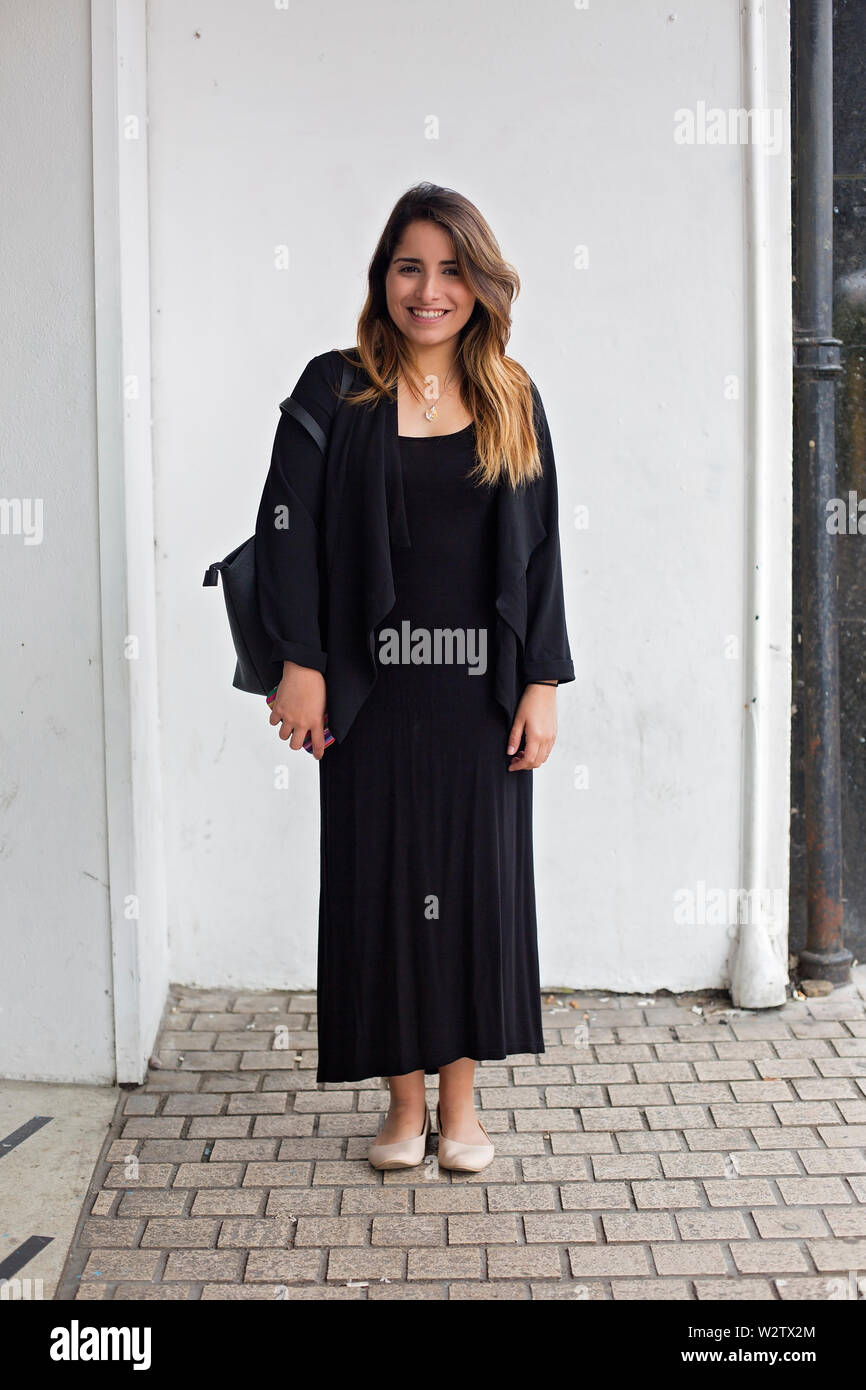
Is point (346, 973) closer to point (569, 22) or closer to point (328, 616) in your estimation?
point (328, 616)

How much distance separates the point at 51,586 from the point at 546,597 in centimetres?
148

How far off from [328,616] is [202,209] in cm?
174

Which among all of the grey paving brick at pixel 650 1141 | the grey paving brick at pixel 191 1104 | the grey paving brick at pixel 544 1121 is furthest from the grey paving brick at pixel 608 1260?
the grey paving brick at pixel 191 1104

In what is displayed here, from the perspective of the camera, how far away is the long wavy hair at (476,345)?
3.21m

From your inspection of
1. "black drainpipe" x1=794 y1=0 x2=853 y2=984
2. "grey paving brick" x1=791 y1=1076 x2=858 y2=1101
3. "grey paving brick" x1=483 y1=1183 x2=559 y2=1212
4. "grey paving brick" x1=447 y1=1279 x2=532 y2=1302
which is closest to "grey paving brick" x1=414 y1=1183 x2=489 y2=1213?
"grey paving brick" x1=483 y1=1183 x2=559 y2=1212

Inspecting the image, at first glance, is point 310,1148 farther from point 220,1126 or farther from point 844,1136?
point 844,1136

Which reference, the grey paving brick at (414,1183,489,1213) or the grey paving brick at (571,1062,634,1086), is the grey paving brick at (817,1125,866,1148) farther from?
the grey paving brick at (414,1183,489,1213)

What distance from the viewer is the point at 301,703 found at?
333 centimetres

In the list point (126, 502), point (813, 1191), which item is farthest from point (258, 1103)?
point (126, 502)

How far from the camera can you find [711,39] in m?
4.26

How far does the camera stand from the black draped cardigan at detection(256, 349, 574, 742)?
3.28 m
